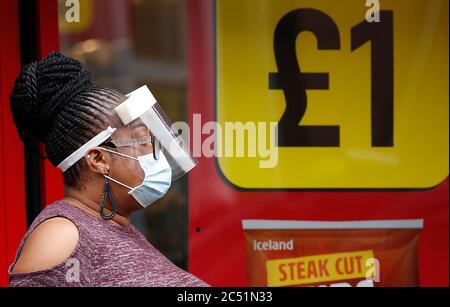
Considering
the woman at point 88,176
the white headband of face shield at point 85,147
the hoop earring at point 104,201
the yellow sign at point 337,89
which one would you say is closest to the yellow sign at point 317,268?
the yellow sign at point 337,89

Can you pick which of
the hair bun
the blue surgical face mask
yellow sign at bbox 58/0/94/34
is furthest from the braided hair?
yellow sign at bbox 58/0/94/34

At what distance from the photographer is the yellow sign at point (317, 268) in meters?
2.17

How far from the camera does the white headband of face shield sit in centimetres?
161

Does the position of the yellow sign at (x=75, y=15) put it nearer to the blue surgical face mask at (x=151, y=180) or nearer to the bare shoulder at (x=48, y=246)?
the blue surgical face mask at (x=151, y=180)

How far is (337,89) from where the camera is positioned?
2.14 m

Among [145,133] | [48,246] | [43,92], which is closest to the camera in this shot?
[48,246]

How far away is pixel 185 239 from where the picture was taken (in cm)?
215

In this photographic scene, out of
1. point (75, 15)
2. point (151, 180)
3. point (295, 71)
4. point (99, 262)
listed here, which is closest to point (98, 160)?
point (151, 180)

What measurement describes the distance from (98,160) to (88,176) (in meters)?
0.05

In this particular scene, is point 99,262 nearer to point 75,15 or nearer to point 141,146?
point 141,146

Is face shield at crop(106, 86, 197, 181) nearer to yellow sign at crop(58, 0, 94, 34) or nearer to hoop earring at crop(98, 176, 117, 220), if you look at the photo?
hoop earring at crop(98, 176, 117, 220)
